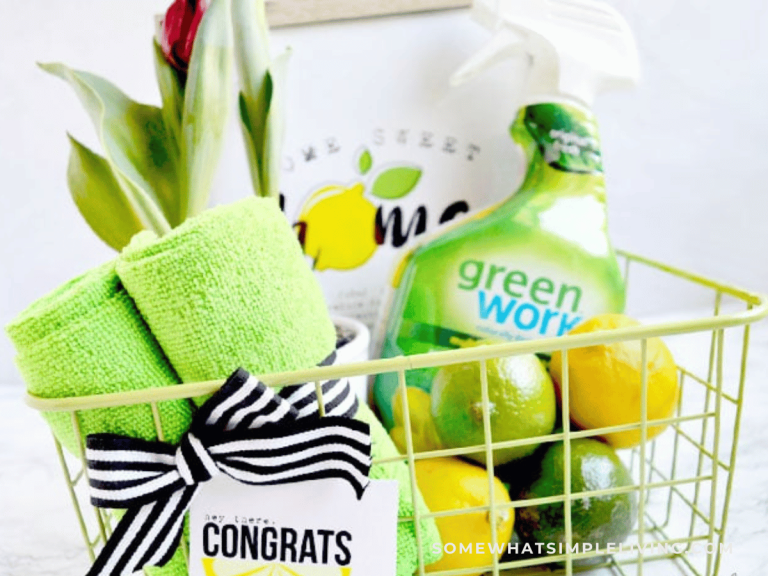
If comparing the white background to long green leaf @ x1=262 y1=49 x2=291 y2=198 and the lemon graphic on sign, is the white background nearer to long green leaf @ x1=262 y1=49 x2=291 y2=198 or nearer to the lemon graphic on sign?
long green leaf @ x1=262 y1=49 x2=291 y2=198

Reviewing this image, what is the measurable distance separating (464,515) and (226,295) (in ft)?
0.58

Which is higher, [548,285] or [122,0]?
[122,0]

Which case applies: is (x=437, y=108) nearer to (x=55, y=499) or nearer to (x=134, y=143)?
(x=134, y=143)

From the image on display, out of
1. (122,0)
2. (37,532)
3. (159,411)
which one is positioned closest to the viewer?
(159,411)

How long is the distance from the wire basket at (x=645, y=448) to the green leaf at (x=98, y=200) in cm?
21

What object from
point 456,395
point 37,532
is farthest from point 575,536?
point 37,532

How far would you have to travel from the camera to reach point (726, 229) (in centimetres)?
73

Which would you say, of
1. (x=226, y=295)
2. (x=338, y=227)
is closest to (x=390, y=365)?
(x=226, y=295)

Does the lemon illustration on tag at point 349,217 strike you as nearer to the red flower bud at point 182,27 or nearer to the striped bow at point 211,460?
the red flower bud at point 182,27

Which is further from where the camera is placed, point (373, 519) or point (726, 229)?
point (726, 229)

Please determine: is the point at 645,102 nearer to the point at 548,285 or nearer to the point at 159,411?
the point at 548,285

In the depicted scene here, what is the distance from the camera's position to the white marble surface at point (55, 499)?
1.47 ft

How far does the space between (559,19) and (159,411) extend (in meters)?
0.46

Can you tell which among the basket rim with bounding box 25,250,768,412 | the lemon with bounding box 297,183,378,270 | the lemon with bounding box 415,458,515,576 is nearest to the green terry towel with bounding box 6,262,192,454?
the basket rim with bounding box 25,250,768,412
